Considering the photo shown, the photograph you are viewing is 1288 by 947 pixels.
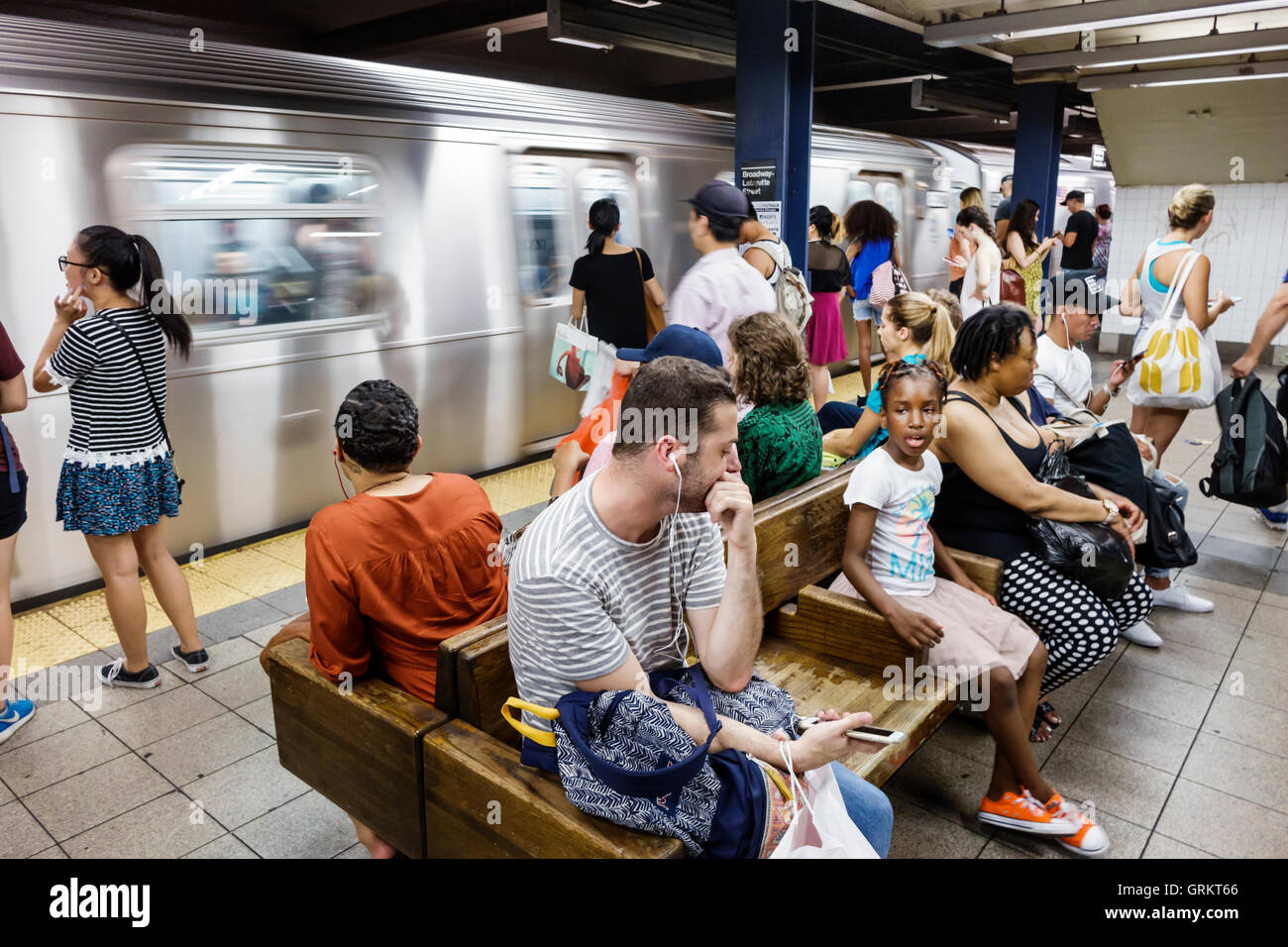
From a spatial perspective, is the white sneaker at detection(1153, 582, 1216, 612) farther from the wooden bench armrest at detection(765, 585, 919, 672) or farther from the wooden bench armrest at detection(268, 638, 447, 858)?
the wooden bench armrest at detection(268, 638, 447, 858)

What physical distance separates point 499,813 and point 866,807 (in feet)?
2.64

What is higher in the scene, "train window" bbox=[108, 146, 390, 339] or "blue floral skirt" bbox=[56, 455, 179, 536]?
"train window" bbox=[108, 146, 390, 339]

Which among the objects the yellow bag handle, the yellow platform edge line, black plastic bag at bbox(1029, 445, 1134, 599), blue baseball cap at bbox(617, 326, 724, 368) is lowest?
the yellow platform edge line

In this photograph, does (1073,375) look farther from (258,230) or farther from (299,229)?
(258,230)

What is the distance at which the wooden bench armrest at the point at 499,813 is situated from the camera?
1.70 meters

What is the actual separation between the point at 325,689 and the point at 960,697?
5.96ft

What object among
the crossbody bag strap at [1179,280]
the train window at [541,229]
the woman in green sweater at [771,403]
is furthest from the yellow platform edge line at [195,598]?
the crossbody bag strap at [1179,280]

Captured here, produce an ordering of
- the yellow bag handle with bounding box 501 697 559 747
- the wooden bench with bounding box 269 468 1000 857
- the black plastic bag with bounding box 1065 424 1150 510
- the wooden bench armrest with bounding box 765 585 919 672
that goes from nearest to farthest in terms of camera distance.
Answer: the yellow bag handle with bounding box 501 697 559 747
the wooden bench with bounding box 269 468 1000 857
the wooden bench armrest with bounding box 765 585 919 672
the black plastic bag with bounding box 1065 424 1150 510

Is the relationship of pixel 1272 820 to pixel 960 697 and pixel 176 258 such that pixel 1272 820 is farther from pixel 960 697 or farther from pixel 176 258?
pixel 176 258

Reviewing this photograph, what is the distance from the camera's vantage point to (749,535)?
1.85 metres

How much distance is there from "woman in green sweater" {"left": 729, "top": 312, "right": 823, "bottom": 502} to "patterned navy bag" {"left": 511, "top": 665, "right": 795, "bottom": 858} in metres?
1.50

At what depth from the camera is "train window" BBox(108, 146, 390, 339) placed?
4.38m

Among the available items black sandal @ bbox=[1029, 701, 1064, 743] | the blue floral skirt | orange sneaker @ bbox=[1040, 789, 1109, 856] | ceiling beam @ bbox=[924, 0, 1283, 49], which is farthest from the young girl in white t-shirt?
ceiling beam @ bbox=[924, 0, 1283, 49]

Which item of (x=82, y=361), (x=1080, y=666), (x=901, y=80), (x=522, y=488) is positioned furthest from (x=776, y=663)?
(x=901, y=80)
